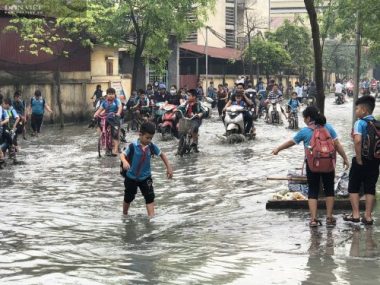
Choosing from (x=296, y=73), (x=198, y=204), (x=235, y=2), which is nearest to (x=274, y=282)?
(x=198, y=204)

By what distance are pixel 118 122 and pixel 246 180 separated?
17.2ft

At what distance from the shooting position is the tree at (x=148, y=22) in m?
29.4

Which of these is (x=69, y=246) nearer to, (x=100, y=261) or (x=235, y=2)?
(x=100, y=261)

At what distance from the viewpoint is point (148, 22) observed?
3005 cm

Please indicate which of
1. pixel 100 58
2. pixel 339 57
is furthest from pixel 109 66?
pixel 339 57

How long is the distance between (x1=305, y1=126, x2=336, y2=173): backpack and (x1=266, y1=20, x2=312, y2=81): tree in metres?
46.9

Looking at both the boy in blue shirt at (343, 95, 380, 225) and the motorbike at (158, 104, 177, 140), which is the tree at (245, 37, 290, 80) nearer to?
the motorbike at (158, 104, 177, 140)

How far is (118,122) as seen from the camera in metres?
17.2

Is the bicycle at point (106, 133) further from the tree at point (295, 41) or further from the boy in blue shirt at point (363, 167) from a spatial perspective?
the tree at point (295, 41)

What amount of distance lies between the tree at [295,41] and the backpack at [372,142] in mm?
46967

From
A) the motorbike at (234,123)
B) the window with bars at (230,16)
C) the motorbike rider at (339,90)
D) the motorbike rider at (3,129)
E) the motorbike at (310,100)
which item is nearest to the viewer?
the motorbike rider at (3,129)

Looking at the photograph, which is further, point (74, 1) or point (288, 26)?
point (288, 26)

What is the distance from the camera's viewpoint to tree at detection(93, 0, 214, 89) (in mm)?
29406

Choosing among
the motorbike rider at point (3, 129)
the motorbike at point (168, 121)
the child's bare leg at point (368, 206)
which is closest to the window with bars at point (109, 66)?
the motorbike at point (168, 121)
